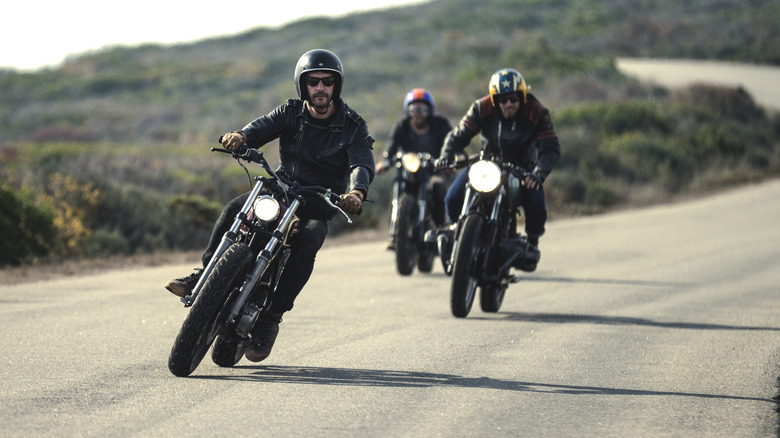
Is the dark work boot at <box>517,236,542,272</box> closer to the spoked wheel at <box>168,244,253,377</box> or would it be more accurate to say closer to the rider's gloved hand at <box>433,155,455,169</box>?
the rider's gloved hand at <box>433,155,455,169</box>

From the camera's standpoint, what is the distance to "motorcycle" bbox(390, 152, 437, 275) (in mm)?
13695

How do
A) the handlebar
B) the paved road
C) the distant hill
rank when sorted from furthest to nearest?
the distant hill, the handlebar, the paved road

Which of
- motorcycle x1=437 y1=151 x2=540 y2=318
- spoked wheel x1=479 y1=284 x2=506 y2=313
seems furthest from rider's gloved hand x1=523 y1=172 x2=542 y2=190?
spoked wheel x1=479 y1=284 x2=506 y2=313

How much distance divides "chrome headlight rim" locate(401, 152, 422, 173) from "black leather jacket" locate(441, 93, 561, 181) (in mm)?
2395

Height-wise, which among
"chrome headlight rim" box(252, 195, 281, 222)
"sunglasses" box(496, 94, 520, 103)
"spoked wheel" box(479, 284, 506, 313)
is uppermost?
"sunglasses" box(496, 94, 520, 103)

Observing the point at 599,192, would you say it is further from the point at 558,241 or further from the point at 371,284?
the point at 371,284

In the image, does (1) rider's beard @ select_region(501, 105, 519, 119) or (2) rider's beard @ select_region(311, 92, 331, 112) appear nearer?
(2) rider's beard @ select_region(311, 92, 331, 112)

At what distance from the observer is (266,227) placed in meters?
7.40

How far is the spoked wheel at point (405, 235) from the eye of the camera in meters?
13.7

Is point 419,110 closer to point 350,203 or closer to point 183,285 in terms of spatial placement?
point 350,203

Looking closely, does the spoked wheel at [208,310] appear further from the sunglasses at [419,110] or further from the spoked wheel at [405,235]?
the sunglasses at [419,110]

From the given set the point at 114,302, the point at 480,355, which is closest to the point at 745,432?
the point at 480,355

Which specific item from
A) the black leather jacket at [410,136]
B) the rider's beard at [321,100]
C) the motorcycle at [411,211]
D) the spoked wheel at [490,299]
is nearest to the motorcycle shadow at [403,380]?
the rider's beard at [321,100]

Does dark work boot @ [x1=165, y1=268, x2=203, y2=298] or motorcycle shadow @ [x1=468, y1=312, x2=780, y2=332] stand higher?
dark work boot @ [x1=165, y1=268, x2=203, y2=298]
